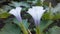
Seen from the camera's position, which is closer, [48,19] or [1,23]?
[48,19]

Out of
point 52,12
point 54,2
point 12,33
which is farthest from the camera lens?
point 54,2

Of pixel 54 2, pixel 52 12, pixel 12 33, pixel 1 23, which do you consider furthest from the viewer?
pixel 54 2

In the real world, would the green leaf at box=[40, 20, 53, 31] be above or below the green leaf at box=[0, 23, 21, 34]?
above

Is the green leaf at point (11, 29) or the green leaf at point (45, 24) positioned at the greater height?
the green leaf at point (45, 24)

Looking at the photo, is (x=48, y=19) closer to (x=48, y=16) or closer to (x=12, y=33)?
(x=48, y=16)

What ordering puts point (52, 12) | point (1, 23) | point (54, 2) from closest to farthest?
point (52, 12) < point (1, 23) < point (54, 2)

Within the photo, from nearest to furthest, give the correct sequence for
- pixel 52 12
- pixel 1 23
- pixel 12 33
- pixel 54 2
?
pixel 12 33, pixel 52 12, pixel 1 23, pixel 54 2

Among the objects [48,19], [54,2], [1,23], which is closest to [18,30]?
[48,19]

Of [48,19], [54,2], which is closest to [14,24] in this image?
[48,19]

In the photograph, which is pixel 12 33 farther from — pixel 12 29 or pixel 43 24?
pixel 43 24
